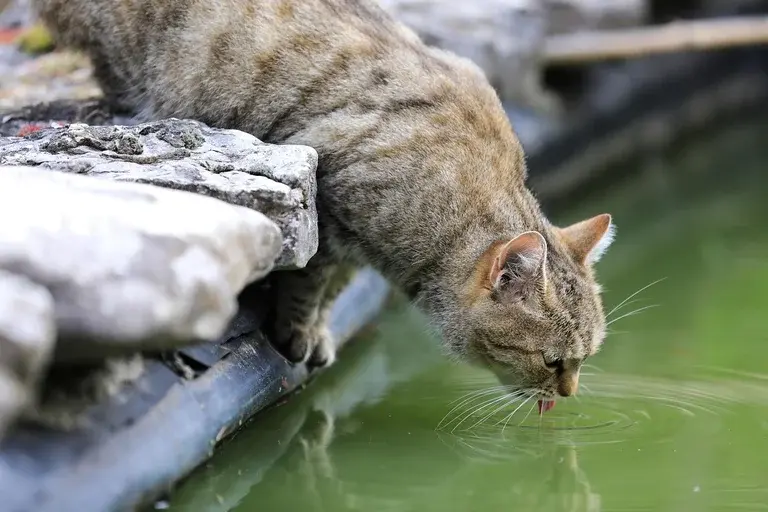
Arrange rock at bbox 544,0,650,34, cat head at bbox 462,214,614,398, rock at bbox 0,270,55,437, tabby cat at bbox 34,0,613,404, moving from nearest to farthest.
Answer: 1. rock at bbox 0,270,55,437
2. cat head at bbox 462,214,614,398
3. tabby cat at bbox 34,0,613,404
4. rock at bbox 544,0,650,34

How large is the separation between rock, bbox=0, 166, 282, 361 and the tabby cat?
1276 mm

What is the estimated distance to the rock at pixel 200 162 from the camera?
3199mm

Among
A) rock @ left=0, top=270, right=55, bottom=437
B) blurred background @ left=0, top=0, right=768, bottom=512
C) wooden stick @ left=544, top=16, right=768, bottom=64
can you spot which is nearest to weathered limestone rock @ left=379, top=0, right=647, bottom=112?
blurred background @ left=0, top=0, right=768, bottom=512

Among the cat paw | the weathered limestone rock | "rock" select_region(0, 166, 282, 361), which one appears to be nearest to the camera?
"rock" select_region(0, 166, 282, 361)

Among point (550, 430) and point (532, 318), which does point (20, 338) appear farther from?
point (550, 430)

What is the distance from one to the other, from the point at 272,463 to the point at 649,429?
1293 millimetres

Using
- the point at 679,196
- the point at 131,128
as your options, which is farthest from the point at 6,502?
the point at 679,196

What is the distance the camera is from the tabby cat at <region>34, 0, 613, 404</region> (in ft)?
12.4

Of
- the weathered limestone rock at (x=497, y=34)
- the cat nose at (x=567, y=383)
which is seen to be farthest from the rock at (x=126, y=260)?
the weathered limestone rock at (x=497, y=34)

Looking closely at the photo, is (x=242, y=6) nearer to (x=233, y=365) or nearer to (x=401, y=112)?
(x=401, y=112)

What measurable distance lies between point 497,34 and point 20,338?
224 inches

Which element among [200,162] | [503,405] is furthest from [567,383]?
[200,162]

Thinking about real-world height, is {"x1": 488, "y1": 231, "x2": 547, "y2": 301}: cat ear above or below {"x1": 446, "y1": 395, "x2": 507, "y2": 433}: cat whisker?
above

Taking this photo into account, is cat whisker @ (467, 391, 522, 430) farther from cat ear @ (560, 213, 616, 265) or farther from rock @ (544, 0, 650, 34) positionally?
rock @ (544, 0, 650, 34)
